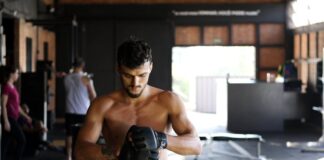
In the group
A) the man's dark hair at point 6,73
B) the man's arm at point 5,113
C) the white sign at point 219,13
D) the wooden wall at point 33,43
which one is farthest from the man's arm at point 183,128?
the white sign at point 219,13

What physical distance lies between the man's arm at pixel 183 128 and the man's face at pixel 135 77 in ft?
0.74

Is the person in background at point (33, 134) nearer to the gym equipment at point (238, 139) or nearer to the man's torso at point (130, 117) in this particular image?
the gym equipment at point (238, 139)

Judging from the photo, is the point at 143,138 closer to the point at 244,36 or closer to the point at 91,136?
the point at 91,136

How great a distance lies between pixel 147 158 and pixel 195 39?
1162cm

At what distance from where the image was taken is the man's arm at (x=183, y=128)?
2185 mm

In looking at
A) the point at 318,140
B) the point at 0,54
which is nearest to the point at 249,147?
the point at 318,140

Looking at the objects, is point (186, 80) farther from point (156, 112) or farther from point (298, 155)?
point (156, 112)

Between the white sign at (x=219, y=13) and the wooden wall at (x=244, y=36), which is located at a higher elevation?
the white sign at (x=219, y=13)

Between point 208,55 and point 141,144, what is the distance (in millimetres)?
13078

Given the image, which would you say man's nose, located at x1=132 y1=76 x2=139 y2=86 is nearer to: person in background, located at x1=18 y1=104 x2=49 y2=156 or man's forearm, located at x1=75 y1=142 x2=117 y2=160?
man's forearm, located at x1=75 y1=142 x2=117 y2=160

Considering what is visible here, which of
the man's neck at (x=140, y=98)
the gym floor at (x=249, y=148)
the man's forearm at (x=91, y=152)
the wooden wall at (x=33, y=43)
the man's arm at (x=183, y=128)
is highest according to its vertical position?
the wooden wall at (x=33, y=43)

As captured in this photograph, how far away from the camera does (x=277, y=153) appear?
8.43 m

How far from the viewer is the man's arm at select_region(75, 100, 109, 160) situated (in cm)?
214

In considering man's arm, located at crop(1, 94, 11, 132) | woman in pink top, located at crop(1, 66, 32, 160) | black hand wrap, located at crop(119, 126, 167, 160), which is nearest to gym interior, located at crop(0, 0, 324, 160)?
woman in pink top, located at crop(1, 66, 32, 160)
